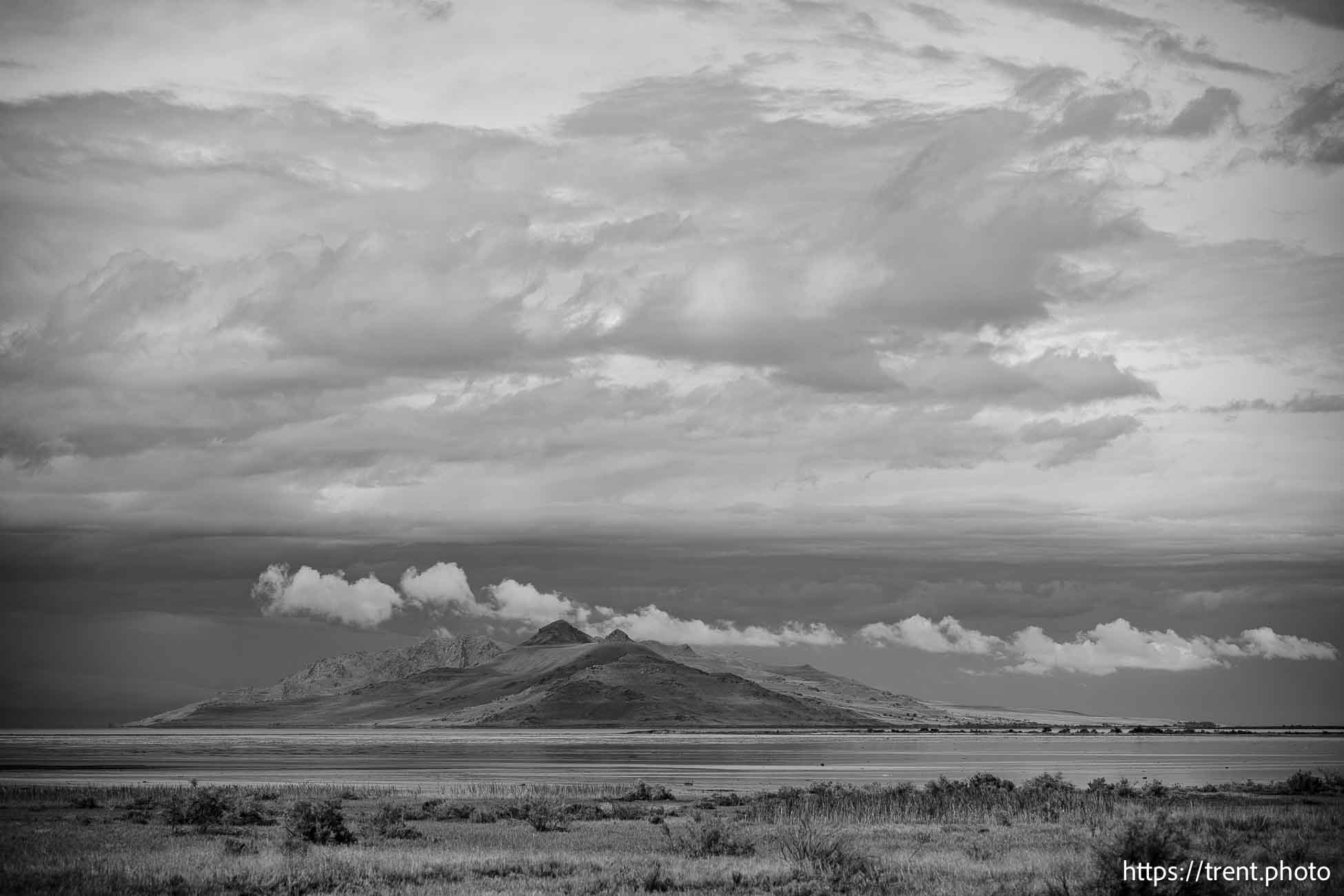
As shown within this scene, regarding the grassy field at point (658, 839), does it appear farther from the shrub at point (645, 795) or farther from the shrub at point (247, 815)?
the shrub at point (645, 795)

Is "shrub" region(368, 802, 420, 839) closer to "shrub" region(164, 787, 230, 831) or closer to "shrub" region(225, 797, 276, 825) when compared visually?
"shrub" region(225, 797, 276, 825)

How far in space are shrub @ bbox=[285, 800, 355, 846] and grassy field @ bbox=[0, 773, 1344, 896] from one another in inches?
3.2

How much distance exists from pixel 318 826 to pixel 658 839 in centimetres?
1368

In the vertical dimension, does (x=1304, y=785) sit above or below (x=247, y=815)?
below

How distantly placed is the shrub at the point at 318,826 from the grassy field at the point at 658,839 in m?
0.08

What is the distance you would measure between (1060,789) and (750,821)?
23789 mm

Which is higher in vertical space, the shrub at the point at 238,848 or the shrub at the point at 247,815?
the shrub at the point at 238,848

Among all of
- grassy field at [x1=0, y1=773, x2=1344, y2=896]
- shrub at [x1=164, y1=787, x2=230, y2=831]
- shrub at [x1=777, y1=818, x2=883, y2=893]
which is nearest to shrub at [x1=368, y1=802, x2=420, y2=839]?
grassy field at [x1=0, y1=773, x2=1344, y2=896]

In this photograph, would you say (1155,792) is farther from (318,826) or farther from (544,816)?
(318,826)

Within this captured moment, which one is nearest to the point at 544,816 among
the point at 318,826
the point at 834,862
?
the point at 318,826

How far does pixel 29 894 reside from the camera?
33844mm

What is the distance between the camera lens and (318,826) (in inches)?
1863

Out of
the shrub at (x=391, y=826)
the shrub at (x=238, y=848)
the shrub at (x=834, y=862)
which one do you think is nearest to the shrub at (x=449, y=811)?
the shrub at (x=391, y=826)

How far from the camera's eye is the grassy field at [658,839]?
35.8 m
